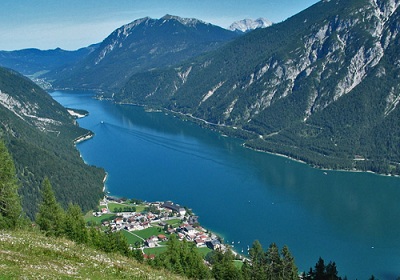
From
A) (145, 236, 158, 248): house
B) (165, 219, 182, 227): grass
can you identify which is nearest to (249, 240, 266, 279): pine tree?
(145, 236, 158, 248): house

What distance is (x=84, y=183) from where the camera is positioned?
106 metres

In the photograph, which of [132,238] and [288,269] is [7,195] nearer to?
[288,269]

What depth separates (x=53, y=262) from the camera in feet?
68.7

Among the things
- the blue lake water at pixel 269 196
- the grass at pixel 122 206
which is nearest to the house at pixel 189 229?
the blue lake water at pixel 269 196

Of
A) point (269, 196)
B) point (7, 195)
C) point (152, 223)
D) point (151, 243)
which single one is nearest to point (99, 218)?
point (152, 223)

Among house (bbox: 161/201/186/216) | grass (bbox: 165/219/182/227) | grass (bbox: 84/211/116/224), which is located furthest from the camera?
house (bbox: 161/201/186/216)

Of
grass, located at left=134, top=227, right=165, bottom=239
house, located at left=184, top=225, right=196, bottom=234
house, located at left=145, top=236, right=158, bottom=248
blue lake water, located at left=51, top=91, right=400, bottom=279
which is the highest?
blue lake water, located at left=51, top=91, right=400, bottom=279

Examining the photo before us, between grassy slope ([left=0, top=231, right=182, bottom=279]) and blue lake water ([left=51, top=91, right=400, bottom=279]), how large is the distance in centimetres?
4979

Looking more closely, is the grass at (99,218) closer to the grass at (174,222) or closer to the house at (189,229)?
the grass at (174,222)

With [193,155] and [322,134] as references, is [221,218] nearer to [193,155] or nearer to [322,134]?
[193,155]

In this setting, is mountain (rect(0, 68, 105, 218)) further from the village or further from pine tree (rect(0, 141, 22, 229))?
pine tree (rect(0, 141, 22, 229))

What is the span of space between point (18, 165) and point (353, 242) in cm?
6771

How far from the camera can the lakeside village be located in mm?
74000

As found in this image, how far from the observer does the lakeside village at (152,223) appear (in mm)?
74000
